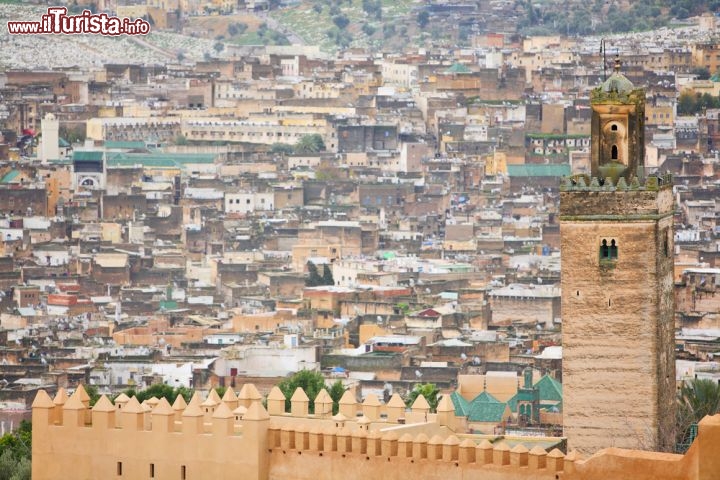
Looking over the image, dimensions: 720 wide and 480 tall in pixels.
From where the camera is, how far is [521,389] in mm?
75688

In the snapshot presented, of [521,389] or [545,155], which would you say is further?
[545,155]

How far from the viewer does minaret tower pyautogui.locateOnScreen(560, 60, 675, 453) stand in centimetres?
4791

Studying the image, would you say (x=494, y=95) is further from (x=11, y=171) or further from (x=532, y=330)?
(x=532, y=330)

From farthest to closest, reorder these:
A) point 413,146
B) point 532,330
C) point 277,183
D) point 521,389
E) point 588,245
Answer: point 413,146
point 277,183
point 532,330
point 521,389
point 588,245

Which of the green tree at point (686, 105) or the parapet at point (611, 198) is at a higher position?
the green tree at point (686, 105)

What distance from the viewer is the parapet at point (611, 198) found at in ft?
159

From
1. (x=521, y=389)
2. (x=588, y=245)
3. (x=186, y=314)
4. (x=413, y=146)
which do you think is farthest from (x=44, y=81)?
(x=588, y=245)

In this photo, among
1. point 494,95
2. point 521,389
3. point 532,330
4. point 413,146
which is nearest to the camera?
point 521,389

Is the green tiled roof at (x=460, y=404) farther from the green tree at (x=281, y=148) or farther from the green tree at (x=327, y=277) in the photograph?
the green tree at (x=281, y=148)

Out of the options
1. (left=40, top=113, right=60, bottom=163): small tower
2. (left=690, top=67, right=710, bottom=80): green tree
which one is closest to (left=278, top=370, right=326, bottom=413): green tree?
(left=40, top=113, right=60, bottom=163): small tower

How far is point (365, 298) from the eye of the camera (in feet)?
343

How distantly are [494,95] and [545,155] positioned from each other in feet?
70.7

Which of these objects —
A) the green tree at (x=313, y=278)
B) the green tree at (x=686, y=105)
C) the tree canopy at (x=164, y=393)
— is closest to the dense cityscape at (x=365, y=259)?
the green tree at (x=686, y=105)

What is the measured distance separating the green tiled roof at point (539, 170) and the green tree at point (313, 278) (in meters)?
28.6
